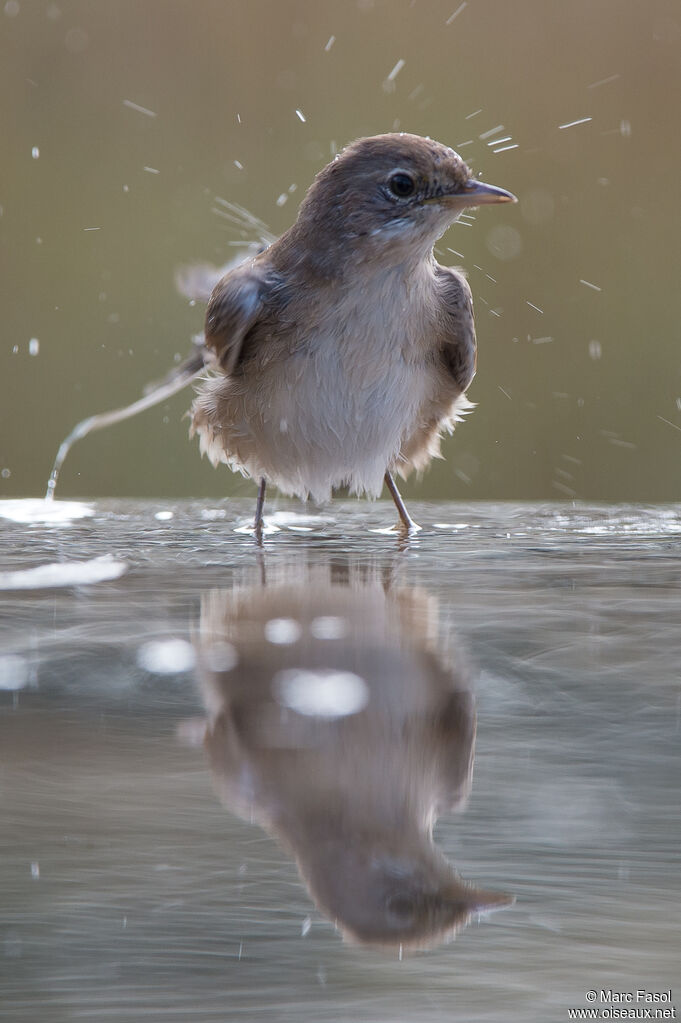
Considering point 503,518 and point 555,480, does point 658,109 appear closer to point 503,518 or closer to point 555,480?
point 555,480

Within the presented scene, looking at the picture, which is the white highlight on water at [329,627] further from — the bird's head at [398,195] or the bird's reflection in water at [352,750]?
the bird's head at [398,195]

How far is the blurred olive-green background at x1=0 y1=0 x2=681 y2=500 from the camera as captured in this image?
23.9ft

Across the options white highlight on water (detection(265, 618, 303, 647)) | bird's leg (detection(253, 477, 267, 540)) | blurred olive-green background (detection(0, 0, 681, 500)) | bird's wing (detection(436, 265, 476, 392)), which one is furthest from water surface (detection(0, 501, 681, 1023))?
blurred olive-green background (detection(0, 0, 681, 500))

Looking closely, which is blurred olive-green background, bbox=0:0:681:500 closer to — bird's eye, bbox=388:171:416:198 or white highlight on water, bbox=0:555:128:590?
bird's eye, bbox=388:171:416:198

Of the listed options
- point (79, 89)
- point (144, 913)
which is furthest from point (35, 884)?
point (79, 89)

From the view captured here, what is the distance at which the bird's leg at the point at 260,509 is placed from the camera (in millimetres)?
3171

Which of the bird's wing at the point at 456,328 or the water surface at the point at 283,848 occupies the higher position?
the water surface at the point at 283,848

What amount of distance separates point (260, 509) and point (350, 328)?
1.98ft

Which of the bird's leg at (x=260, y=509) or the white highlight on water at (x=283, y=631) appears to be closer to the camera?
the white highlight on water at (x=283, y=631)

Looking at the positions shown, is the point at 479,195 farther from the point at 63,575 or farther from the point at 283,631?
the point at 283,631

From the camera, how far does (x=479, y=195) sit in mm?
3133

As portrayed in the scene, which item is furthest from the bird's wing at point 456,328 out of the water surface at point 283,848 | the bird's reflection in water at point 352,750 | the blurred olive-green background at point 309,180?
the blurred olive-green background at point 309,180

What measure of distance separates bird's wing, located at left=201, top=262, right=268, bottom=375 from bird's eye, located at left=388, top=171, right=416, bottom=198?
1.49ft

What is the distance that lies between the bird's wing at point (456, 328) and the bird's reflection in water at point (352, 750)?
1.91 m
